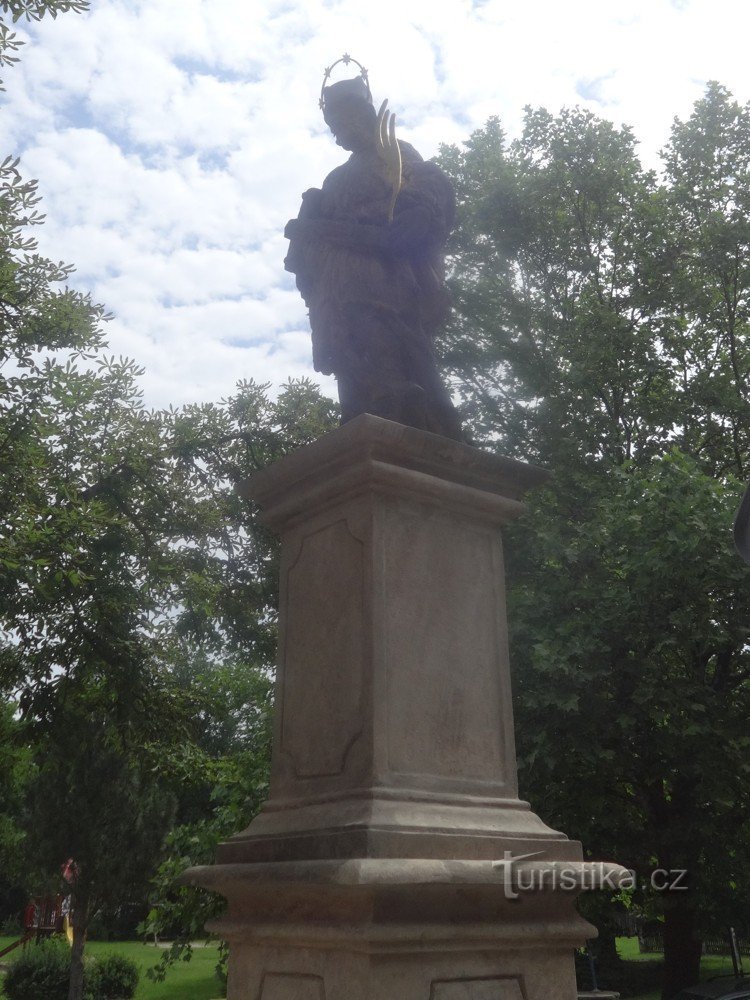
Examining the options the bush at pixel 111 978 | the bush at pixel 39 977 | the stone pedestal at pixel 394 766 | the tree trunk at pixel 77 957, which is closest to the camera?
the stone pedestal at pixel 394 766

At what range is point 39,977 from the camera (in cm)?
1889

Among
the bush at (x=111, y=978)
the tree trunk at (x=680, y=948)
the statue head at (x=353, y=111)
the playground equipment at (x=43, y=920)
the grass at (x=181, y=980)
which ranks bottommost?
the grass at (x=181, y=980)

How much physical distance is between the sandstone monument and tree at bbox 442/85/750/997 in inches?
258

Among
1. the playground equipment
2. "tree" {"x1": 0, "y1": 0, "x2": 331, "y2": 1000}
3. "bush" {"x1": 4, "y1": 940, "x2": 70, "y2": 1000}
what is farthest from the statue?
the playground equipment

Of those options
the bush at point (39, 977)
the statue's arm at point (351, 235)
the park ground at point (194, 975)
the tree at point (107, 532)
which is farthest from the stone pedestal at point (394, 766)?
the bush at point (39, 977)

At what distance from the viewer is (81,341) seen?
476 inches

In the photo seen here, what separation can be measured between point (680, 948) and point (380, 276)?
1121 centimetres

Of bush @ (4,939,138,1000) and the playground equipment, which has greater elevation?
the playground equipment

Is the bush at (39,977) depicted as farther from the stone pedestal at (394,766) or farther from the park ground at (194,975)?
the stone pedestal at (394,766)

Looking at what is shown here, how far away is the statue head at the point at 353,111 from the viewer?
204 inches

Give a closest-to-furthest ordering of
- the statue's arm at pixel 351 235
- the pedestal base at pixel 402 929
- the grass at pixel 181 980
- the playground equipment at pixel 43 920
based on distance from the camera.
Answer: the pedestal base at pixel 402 929 < the statue's arm at pixel 351 235 < the grass at pixel 181 980 < the playground equipment at pixel 43 920

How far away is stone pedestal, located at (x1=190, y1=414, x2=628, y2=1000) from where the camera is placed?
3.23 m

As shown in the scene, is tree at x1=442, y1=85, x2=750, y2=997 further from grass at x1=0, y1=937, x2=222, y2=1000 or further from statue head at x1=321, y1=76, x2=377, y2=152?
grass at x1=0, y1=937, x2=222, y2=1000

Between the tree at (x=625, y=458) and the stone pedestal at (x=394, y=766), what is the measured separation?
21.8 ft
